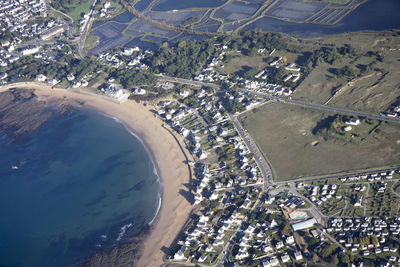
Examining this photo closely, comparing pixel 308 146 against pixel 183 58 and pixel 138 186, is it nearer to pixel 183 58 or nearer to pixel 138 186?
pixel 138 186

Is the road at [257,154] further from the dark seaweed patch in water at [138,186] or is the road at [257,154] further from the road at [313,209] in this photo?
the dark seaweed patch in water at [138,186]

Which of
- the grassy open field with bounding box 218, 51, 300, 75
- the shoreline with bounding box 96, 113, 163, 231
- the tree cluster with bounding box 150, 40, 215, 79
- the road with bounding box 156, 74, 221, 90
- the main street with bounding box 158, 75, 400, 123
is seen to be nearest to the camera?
the shoreline with bounding box 96, 113, 163, 231

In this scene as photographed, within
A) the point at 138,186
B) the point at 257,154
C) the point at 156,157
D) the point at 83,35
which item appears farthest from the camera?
the point at 83,35

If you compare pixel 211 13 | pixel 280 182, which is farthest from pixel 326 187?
pixel 211 13

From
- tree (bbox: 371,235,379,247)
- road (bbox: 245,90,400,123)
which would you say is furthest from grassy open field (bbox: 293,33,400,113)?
tree (bbox: 371,235,379,247)

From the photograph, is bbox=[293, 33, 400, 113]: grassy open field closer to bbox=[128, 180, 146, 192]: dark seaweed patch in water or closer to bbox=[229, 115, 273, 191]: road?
bbox=[229, 115, 273, 191]: road

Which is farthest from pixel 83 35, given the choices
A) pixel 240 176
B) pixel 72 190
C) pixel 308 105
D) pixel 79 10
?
pixel 240 176
